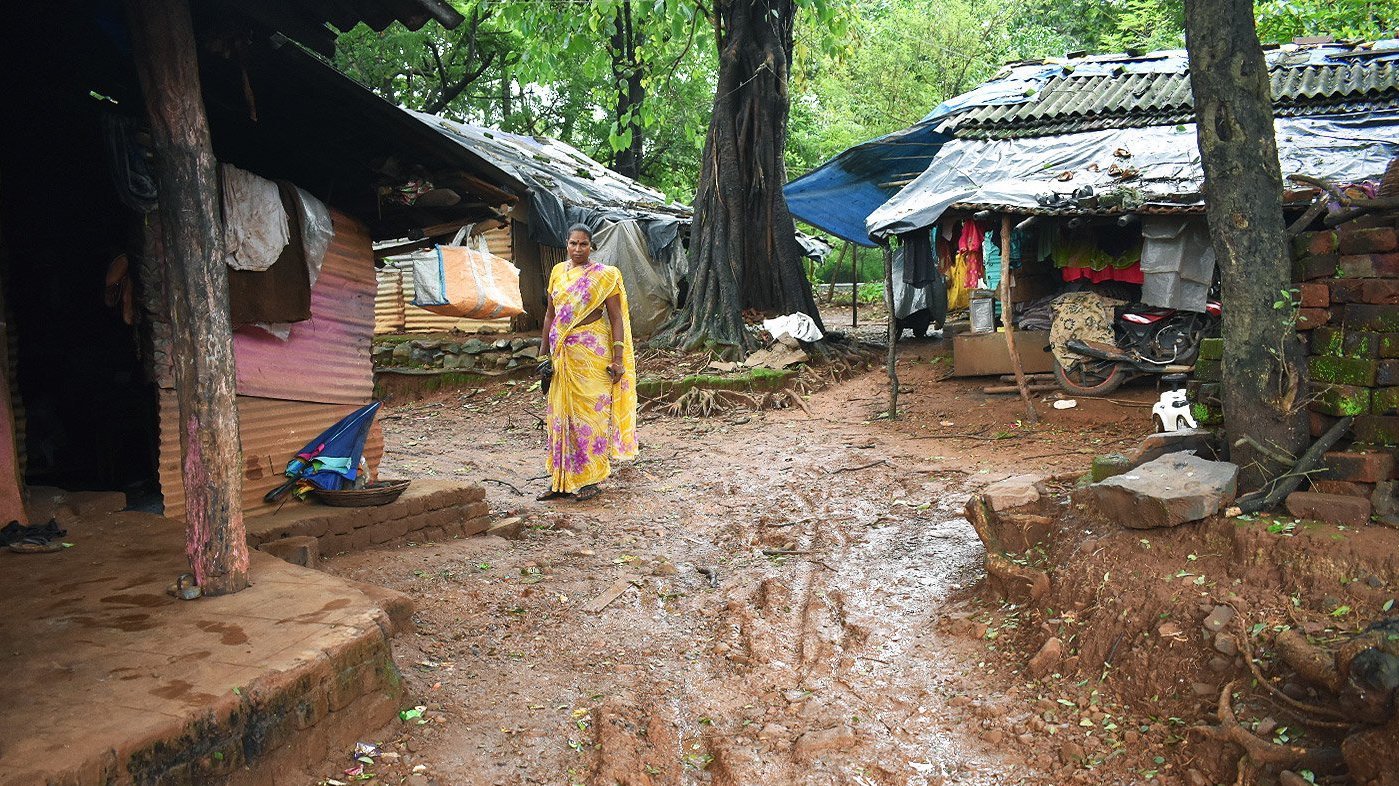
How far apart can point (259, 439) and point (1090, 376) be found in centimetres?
802

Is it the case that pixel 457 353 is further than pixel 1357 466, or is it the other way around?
pixel 457 353

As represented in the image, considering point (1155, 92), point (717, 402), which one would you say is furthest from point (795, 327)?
point (1155, 92)

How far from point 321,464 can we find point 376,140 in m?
1.92

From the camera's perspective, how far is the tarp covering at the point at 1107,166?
29.1 ft

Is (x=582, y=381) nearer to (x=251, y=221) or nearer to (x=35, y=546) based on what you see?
(x=251, y=221)

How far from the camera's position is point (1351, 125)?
9.70 metres

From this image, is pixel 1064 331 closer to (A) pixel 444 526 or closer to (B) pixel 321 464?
(A) pixel 444 526

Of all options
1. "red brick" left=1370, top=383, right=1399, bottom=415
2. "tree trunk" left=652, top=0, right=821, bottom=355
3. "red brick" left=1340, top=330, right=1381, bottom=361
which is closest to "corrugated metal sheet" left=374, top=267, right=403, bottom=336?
"tree trunk" left=652, top=0, right=821, bottom=355

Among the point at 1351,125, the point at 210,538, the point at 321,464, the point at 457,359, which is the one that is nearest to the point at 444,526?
the point at 321,464

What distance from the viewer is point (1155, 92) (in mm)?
11000

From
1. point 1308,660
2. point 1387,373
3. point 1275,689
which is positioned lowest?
point 1275,689

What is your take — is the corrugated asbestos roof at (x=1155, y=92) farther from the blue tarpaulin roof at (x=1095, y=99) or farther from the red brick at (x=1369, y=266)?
the red brick at (x=1369, y=266)

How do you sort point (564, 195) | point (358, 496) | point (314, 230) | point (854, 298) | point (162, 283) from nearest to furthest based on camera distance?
point (162, 283)
point (358, 496)
point (314, 230)
point (564, 195)
point (854, 298)

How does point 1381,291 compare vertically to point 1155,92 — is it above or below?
below
